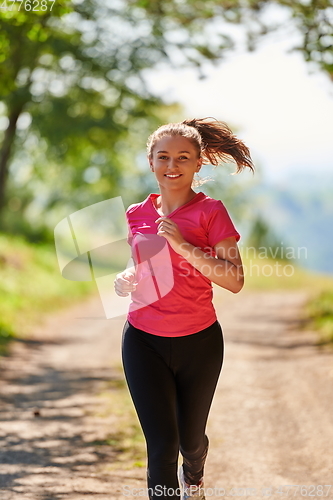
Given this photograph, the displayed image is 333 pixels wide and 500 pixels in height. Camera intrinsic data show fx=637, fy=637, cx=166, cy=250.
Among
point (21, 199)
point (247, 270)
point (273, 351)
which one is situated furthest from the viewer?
point (21, 199)

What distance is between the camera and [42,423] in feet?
20.8

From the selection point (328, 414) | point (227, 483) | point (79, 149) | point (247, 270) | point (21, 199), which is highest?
point (79, 149)

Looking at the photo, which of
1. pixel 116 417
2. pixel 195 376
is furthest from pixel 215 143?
pixel 116 417

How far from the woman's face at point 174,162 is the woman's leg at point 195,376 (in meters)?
0.75

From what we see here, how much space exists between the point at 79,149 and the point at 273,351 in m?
8.72

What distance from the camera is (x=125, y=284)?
10.1ft

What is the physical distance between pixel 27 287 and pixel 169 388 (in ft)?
41.6

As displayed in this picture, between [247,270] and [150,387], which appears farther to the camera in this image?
[247,270]

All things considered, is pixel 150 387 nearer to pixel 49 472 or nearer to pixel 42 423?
pixel 49 472

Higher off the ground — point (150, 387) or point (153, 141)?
point (153, 141)

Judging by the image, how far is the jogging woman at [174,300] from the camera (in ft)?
9.87

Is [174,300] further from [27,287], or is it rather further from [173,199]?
[27,287]

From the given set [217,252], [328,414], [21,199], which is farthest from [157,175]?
[21,199]

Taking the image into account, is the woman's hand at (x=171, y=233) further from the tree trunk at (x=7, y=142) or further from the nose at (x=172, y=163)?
the tree trunk at (x=7, y=142)
